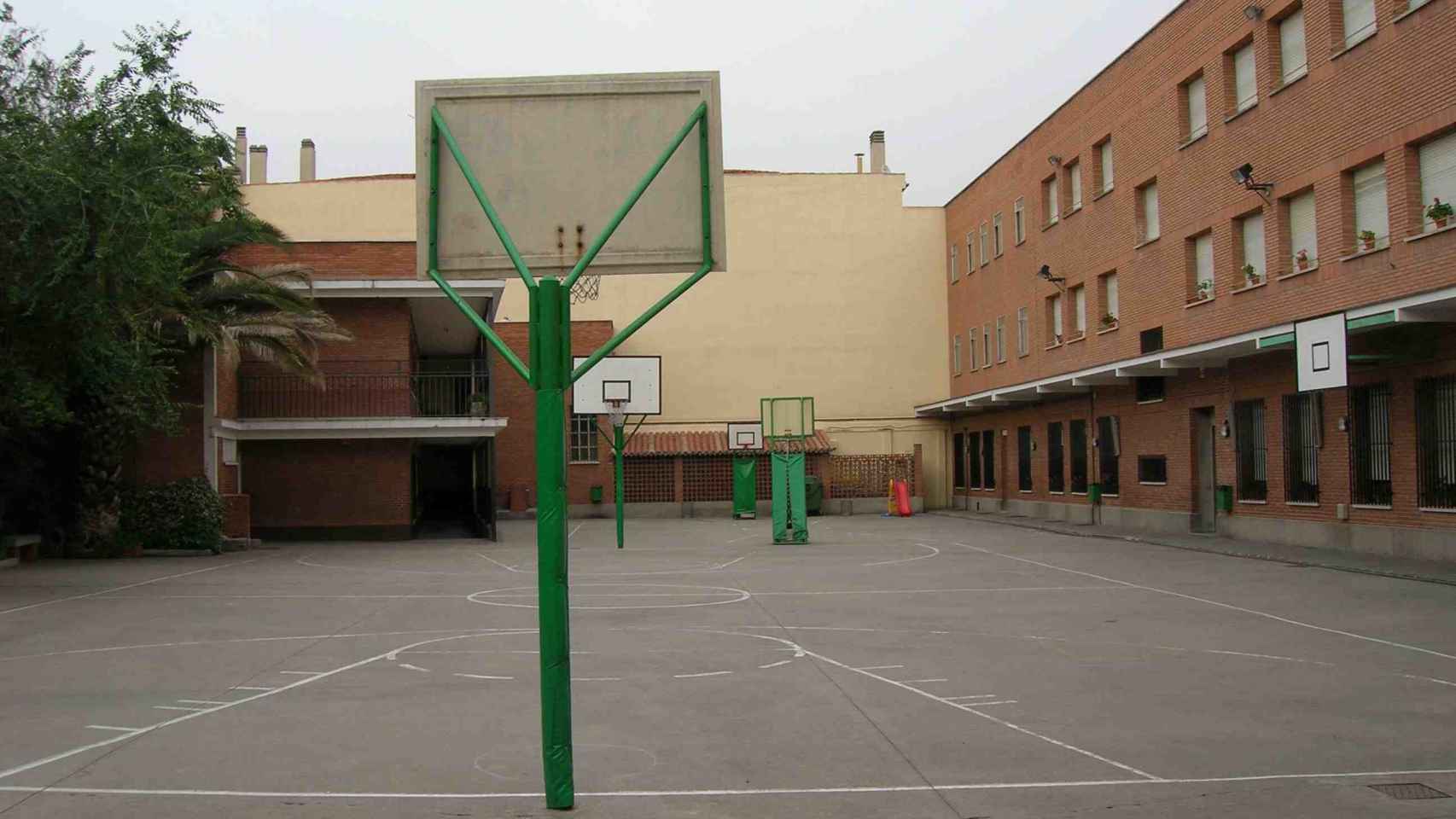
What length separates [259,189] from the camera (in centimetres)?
4775

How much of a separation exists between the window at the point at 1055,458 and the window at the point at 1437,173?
17148 mm

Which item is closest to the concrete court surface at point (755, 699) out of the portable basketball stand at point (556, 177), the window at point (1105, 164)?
the portable basketball stand at point (556, 177)

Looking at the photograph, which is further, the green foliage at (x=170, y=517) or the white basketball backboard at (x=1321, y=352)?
the green foliage at (x=170, y=517)

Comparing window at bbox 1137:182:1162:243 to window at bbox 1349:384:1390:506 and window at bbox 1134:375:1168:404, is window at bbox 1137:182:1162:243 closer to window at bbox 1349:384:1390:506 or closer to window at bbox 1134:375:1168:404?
window at bbox 1134:375:1168:404

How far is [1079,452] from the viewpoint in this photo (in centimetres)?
3562

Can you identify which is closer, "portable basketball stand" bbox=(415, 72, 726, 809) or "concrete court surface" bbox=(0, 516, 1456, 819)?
"portable basketball stand" bbox=(415, 72, 726, 809)

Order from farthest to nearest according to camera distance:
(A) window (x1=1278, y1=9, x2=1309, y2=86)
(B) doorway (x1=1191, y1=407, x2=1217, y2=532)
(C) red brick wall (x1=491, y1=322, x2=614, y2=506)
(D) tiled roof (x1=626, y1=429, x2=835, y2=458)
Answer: (D) tiled roof (x1=626, y1=429, x2=835, y2=458), (C) red brick wall (x1=491, y1=322, x2=614, y2=506), (B) doorway (x1=1191, y1=407, x2=1217, y2=532), (A) window (x1=1278, y1=9, x2=1309, y2=86)

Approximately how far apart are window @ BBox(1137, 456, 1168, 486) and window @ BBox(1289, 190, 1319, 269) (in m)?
7.04

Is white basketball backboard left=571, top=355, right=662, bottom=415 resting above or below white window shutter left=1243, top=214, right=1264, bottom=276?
below

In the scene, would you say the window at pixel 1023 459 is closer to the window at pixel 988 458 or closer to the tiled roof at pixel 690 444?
the window at pixel 988 458

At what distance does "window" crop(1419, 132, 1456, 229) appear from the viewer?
1975cm

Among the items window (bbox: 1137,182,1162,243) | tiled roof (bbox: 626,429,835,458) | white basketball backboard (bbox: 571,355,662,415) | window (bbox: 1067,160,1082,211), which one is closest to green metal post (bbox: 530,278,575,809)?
window (bbox: 1137,182,1162,243)

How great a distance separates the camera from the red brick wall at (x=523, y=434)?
1636 inches

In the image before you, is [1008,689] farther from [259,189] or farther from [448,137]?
[259,189]
